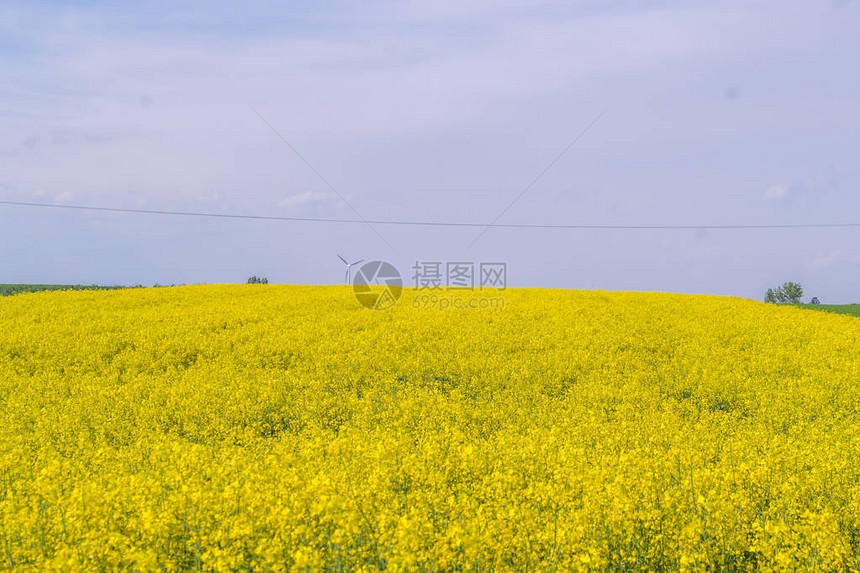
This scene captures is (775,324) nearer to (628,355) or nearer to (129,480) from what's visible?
(628,355)

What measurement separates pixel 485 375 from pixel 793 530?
31.8 ft

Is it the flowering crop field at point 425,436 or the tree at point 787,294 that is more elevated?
the tree at point 787,294

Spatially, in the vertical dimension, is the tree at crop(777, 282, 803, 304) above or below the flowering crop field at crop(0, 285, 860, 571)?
above

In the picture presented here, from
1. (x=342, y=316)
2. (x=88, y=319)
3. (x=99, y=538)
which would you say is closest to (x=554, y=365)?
(x=342, y=316)

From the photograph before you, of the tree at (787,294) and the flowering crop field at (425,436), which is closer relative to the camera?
the flowering crop field at (425,436)

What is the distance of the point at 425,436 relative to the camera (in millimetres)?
10734

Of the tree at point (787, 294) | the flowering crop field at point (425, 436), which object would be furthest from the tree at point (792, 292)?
the flowering crop field at point (425, 436)

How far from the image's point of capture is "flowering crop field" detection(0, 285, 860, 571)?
19.2 feet

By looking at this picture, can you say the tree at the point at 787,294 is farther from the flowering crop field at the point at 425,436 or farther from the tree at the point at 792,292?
the flowering crop field at the point at 425,436

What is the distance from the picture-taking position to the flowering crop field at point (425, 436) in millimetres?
5844

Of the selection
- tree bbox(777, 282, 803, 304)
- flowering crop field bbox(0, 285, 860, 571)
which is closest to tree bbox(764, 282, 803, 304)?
tree bbox(777, 282, 803, 304)

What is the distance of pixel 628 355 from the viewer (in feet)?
59.7

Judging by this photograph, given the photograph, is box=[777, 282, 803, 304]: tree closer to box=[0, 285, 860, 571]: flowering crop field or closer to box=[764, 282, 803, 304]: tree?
box=[764, 282, 803, 304]: tree

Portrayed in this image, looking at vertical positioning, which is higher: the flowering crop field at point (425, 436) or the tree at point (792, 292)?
the tree at point (792, 292)
